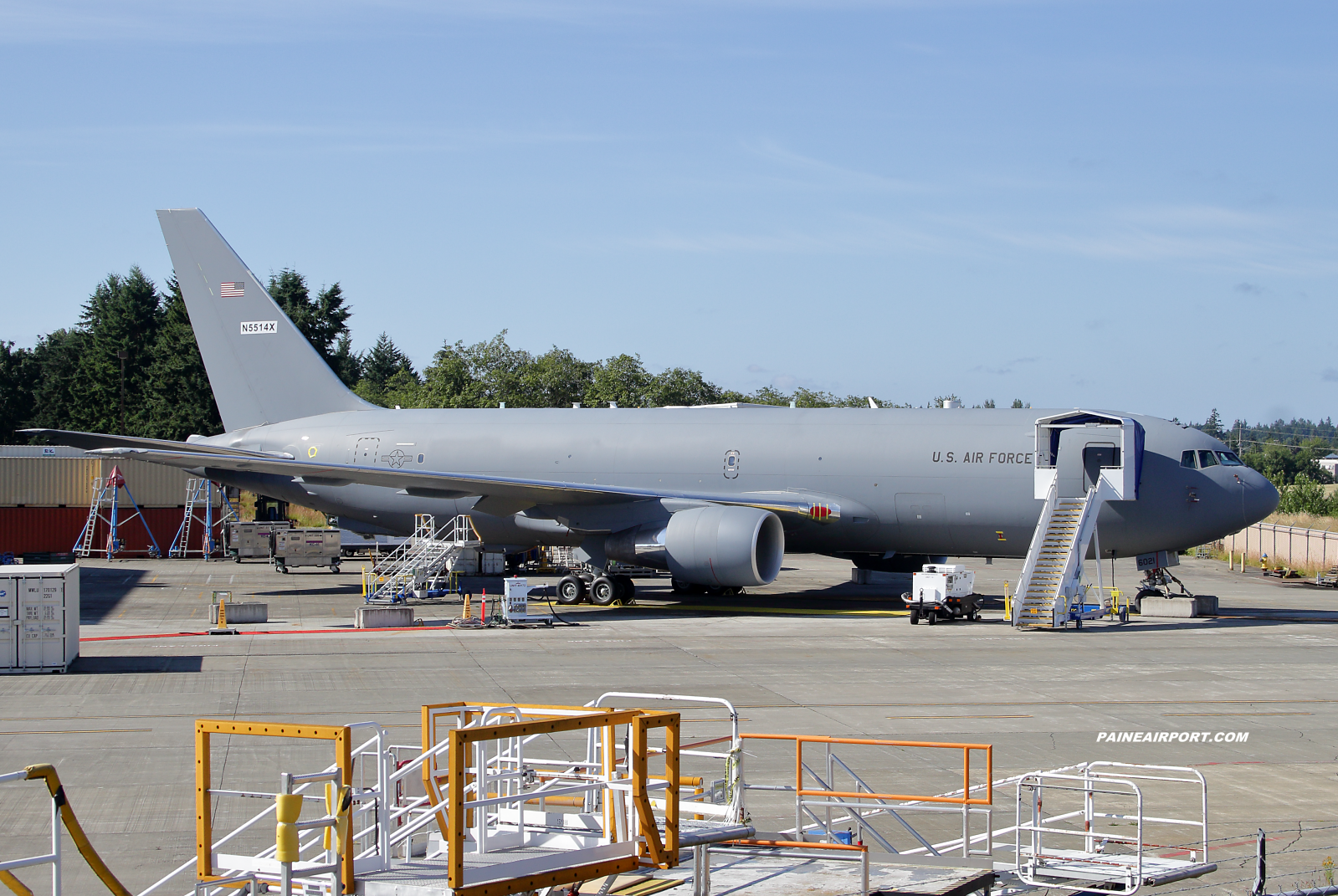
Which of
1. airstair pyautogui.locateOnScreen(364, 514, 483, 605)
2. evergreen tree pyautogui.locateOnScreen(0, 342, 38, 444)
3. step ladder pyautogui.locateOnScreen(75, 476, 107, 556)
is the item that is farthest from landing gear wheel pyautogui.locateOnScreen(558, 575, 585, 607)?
evergreen tree pyautogui.locateOnScreen(0, 342, 38, 444)

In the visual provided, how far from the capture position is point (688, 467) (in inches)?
1262

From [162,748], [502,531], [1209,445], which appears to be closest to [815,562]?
[502,531]

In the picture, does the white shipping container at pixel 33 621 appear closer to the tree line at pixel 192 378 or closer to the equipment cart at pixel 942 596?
the equipment cart at pixel 942 596

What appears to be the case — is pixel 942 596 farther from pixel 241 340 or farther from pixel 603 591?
pixel 241 340

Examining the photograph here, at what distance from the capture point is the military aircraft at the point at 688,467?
28.5m

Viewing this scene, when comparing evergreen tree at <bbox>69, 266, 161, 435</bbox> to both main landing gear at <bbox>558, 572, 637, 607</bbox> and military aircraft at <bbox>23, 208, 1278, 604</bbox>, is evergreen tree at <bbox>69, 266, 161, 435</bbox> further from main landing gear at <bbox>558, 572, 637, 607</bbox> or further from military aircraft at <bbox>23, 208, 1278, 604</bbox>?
main landing gear at <bbox>558, 572, 637, 607</bbox>

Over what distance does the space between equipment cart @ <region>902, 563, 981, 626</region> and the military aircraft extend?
136 cm

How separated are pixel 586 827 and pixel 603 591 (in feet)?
78.0

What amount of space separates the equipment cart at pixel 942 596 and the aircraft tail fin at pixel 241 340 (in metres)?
17.9

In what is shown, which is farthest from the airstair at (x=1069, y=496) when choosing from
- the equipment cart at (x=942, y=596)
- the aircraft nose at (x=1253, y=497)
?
the aircraft nose at (x=1253, y=497)

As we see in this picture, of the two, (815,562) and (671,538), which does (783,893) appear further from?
(815,562)

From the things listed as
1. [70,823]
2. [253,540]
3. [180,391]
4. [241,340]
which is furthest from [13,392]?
[70,823]

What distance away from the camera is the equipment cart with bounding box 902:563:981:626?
2811cm

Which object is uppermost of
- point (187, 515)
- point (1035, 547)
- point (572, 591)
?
point (1035, 547)
